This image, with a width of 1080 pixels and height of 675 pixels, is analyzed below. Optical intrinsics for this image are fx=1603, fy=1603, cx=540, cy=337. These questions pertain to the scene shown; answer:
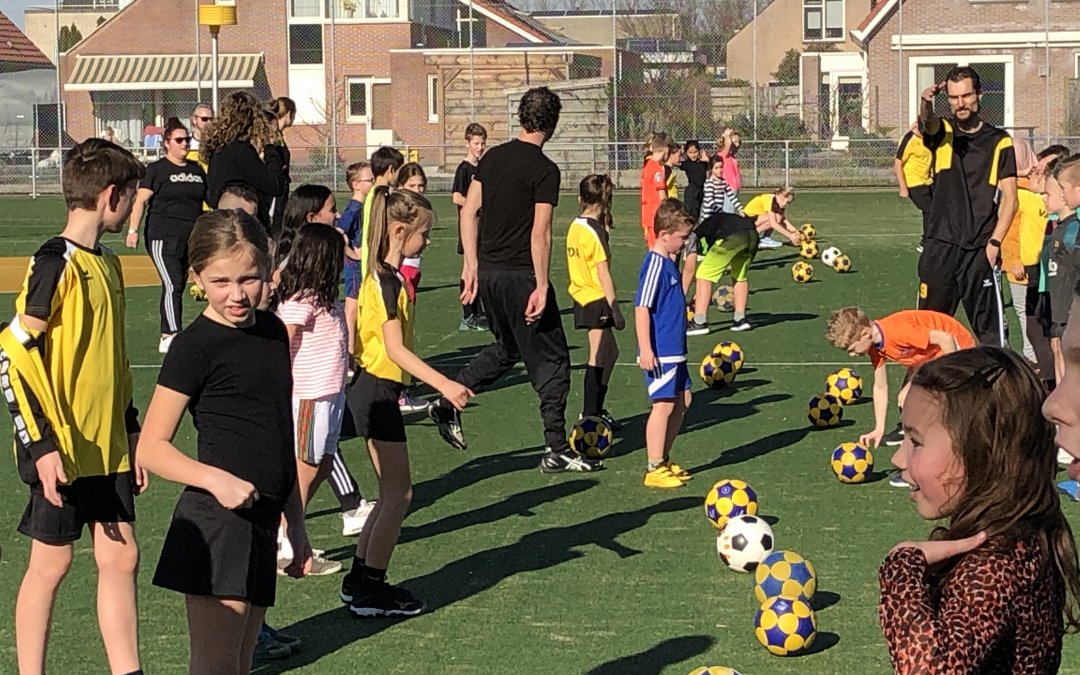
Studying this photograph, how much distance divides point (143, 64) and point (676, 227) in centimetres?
5042

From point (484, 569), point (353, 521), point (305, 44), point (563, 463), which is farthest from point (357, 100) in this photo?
point (484, 569)

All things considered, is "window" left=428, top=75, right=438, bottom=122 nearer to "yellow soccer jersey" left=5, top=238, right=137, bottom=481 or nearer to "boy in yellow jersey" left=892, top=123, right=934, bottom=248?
"boy in yellow jersey" left=892, top=123, right=934, bottom=248

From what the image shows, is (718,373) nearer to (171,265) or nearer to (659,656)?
(171,265)

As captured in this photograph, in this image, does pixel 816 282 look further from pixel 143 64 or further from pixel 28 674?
pixel 143 64

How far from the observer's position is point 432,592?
7.26m

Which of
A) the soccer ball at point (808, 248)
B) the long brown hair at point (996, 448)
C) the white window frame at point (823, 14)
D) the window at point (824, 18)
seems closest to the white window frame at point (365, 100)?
the white window frame at point (823, 14)

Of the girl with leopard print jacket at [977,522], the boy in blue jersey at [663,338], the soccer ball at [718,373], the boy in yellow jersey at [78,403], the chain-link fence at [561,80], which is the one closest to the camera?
the girl with leopard print jacket at [977,522]

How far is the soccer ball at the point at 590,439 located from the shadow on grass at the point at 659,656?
3635 mm

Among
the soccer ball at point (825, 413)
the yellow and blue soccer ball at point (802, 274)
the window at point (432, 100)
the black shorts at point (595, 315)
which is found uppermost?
the window at point (432, 100)

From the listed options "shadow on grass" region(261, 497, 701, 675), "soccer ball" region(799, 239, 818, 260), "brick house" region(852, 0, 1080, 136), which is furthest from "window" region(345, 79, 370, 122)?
"shadow on grass" region(261, 497, 701, 675)

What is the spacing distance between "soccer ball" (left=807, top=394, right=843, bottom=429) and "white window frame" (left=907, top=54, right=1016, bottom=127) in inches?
1317

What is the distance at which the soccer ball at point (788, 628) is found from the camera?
20.5ft

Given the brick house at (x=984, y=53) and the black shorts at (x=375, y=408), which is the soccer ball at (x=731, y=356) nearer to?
the black shorts at (x=375, y=408)

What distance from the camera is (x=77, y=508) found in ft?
18.2
